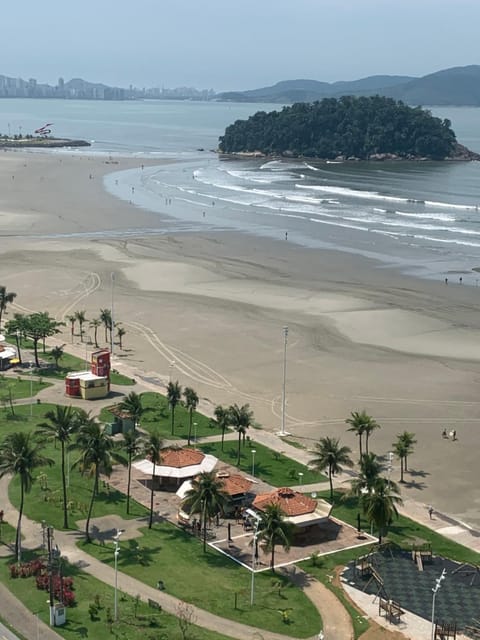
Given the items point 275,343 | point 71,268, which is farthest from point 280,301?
point 71,268

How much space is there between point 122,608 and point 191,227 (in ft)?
319

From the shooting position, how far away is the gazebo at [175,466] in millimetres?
48875

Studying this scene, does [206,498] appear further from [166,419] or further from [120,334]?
[120,334]

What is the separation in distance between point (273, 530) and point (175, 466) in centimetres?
1056

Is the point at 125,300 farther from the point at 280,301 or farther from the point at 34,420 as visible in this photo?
the point at 34,420

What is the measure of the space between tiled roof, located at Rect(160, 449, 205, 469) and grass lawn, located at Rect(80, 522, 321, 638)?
5479 millimetres

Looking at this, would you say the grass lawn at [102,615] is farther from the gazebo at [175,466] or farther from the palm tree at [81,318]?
the palm tree at [81,318]

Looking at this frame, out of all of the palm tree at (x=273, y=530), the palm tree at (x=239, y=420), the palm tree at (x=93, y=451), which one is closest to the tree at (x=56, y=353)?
→ the palm tree at (x=239, y=420)

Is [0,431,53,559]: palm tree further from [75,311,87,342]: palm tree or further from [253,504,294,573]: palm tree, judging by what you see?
[75,311,87,342]: palm tree

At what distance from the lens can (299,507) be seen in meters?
44.7

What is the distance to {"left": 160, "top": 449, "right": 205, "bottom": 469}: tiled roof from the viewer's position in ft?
162

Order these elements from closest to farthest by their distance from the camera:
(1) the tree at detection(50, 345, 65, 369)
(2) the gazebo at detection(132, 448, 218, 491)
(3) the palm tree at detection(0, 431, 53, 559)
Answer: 1. (3) the palm tree at detection(0, 431, 53, 559)
2. (2) the gazebo at detection(132, 448, 218, 491)
3. (1) the tree at detection(50, 345, 65, 369)

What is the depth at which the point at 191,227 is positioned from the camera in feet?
427

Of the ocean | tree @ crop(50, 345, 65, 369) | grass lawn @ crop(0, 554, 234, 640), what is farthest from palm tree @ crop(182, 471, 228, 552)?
the ocean
